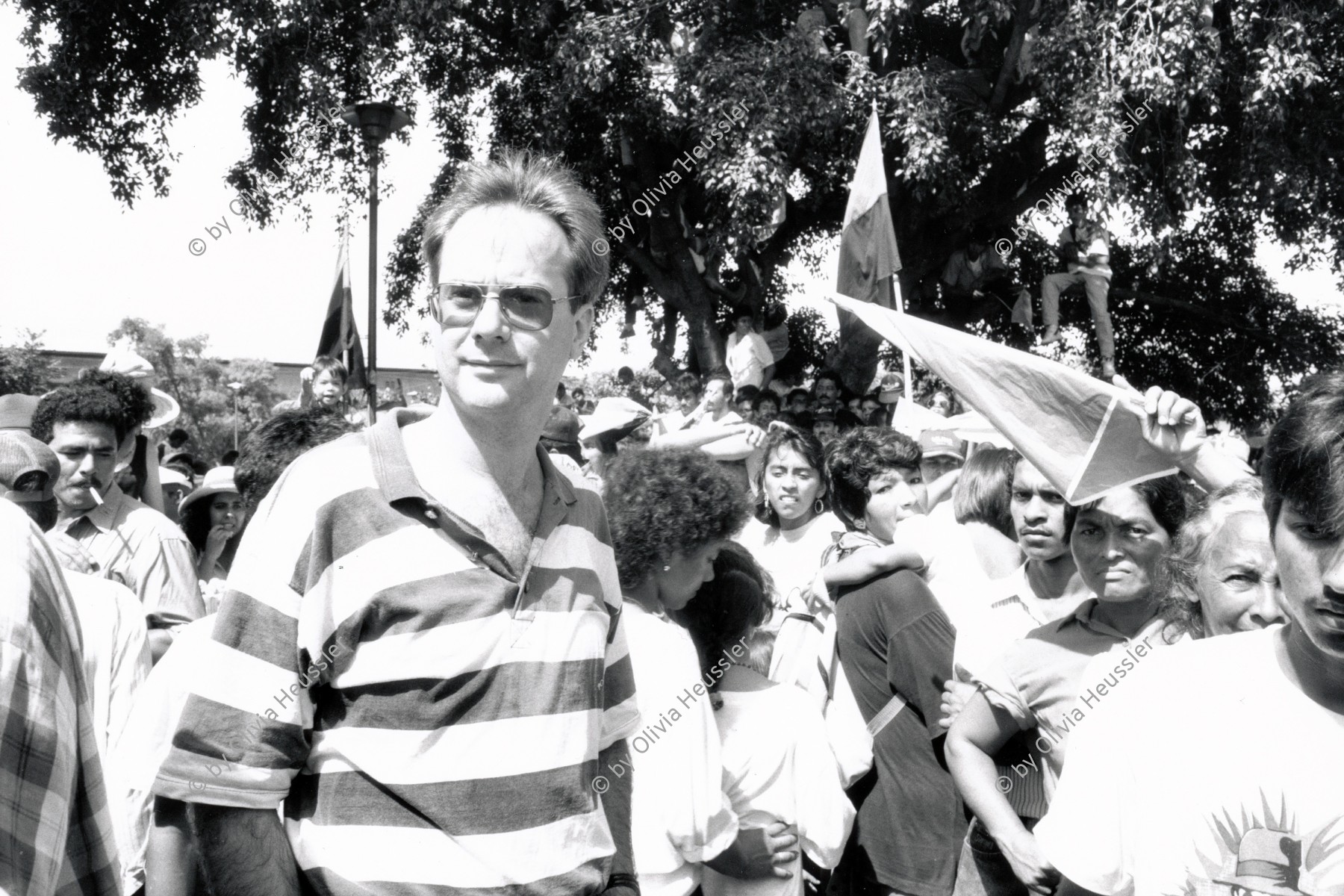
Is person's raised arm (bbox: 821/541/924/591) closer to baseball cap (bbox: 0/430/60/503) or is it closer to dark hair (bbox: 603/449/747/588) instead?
dark hair (bbox: 603/449/747/588)

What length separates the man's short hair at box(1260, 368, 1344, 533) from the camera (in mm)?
1506

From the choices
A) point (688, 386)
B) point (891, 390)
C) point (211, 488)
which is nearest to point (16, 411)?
point (211, 488)

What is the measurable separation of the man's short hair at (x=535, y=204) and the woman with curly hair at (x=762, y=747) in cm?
154

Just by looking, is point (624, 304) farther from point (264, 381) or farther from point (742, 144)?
point (264, 381)

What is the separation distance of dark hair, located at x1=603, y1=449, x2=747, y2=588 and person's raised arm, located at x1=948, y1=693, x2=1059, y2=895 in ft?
2.50

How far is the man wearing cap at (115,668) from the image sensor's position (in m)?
2.61

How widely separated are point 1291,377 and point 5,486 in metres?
20.4

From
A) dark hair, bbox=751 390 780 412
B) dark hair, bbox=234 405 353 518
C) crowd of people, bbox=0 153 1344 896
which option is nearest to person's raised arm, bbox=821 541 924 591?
crowd of people, bbox=0 153 1344 896

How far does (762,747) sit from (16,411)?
117 inches

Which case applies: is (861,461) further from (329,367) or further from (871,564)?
(329,367)

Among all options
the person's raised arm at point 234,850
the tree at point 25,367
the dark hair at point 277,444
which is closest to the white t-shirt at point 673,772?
the dark hair at point 277,444

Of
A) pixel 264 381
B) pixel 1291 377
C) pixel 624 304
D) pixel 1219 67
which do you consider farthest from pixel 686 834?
pixel 264 381

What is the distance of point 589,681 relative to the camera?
1736mm

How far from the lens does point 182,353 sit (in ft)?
176
